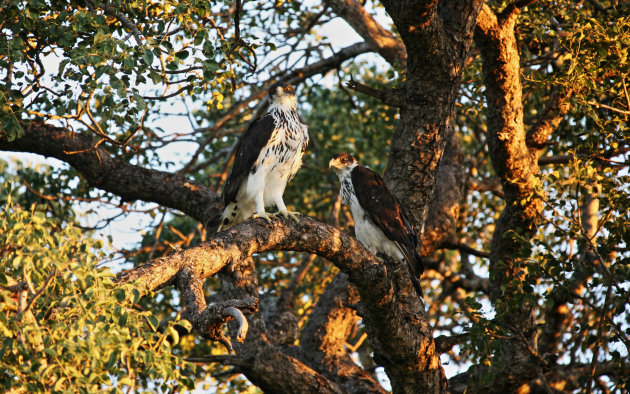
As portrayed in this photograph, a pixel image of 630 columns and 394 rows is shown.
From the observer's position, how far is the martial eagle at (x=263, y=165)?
15.6 ft

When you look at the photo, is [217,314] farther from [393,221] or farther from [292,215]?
[393,221]

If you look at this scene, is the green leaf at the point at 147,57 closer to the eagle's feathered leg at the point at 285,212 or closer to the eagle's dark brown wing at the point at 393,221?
the eagle's feathered leg at the point at 285,212

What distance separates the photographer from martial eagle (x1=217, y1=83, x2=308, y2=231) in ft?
15.6

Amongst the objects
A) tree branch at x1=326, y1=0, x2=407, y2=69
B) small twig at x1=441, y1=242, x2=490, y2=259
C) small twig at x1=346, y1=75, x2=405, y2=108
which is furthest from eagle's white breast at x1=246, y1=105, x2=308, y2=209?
small twig at x1=441, y1=242, x2=490, y2=259

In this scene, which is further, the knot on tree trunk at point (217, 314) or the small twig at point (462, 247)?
the small twig at point (462, 247)

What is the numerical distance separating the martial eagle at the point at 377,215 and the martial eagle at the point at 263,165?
557mm

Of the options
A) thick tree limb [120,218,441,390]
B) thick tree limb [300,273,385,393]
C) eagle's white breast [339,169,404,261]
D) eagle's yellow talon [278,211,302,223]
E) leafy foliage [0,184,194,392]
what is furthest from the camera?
thick tree limb [300,273,385,393]

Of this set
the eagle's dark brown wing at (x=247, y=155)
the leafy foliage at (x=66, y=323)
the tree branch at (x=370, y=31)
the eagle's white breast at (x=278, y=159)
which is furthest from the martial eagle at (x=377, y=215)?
the leafy foliage at (x=66, y=323)

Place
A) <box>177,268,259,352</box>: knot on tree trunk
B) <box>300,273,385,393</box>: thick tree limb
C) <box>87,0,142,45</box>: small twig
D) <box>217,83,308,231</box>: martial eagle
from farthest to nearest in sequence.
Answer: <box>300,273,385,393</box>: thick tree limb < <box>217,83,308,231</box>: martial eagle < <box>87,0,142,45</box>: small twig < <box>177,268,259,352</box>: knot on tree trunk

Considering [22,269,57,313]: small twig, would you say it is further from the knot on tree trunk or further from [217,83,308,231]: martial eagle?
[217,83,308,231]: martial eagle

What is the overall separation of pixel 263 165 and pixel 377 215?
91 cm

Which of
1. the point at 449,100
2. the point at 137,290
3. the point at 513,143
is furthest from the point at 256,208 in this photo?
the point at 137,290

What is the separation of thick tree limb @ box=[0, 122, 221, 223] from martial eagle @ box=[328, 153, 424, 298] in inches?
44.9

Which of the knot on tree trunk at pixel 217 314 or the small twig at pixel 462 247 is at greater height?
the small twig at pixel 462 247
